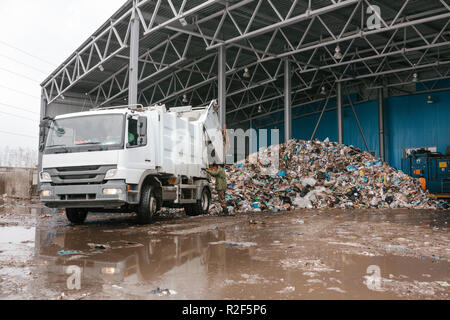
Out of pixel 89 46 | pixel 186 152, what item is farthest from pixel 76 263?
pixel 89 46

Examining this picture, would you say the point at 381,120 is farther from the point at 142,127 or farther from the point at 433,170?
the point at 142,127

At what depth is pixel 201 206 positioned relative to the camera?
421 inches

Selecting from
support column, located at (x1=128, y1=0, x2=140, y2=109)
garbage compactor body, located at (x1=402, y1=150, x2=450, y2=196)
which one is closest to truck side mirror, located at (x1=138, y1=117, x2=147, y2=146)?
support column, located at (x1=128, y1=0, x2=140, y2=109)

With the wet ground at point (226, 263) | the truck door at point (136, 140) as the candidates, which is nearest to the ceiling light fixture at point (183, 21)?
the truck door at point (136, 140)

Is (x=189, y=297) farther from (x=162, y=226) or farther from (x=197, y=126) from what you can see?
(x=197, y=126)

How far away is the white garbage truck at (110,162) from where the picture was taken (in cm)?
720

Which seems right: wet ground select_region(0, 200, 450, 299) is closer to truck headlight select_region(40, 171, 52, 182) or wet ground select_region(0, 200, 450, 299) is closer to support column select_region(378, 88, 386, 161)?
truck headlight select_region(40, 171, 52, 182)

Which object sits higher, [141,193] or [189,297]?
[141,193]

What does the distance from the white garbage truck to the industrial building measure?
5666 millimetres

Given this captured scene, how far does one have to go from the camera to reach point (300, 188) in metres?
13.6
